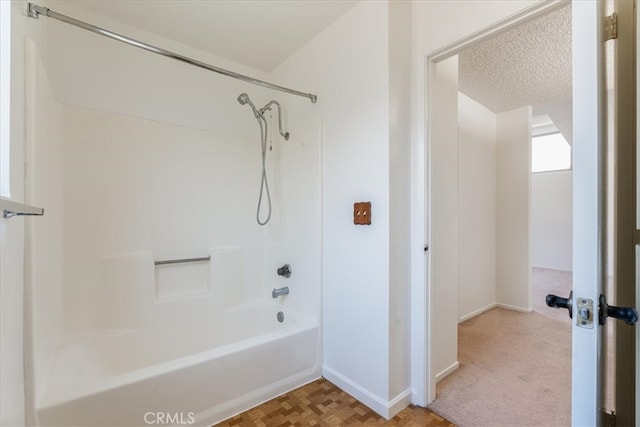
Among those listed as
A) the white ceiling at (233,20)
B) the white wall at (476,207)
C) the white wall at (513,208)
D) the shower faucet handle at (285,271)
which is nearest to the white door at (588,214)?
the white ceiling at (233,20)

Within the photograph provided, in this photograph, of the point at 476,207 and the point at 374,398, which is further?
the point at 476,207

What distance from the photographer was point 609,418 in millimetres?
851

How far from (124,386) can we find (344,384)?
1.27 m

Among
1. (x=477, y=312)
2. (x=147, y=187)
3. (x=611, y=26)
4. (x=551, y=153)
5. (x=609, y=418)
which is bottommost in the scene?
(x=477, y=312)

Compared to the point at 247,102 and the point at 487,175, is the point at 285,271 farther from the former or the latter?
the point at 487,175

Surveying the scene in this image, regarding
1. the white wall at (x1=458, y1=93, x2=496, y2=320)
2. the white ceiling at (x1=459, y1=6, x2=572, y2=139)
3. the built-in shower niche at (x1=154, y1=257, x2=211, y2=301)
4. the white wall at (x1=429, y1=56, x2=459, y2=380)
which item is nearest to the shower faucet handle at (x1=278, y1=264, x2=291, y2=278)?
the built-in shower niche at (x1=154, y1=257, x2=211, y2=301)

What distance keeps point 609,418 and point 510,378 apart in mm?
1359

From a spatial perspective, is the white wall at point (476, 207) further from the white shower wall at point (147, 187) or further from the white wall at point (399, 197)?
the white shower wall at point (147, 187)

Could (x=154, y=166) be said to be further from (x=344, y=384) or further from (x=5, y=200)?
(x=344, y=384)

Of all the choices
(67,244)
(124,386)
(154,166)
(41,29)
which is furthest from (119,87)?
(124,386)

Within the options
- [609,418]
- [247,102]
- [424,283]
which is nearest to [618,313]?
[609,418]

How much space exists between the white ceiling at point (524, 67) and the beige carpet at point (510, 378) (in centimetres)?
224

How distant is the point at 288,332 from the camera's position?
189cm

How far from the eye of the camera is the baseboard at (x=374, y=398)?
1.62 metres
